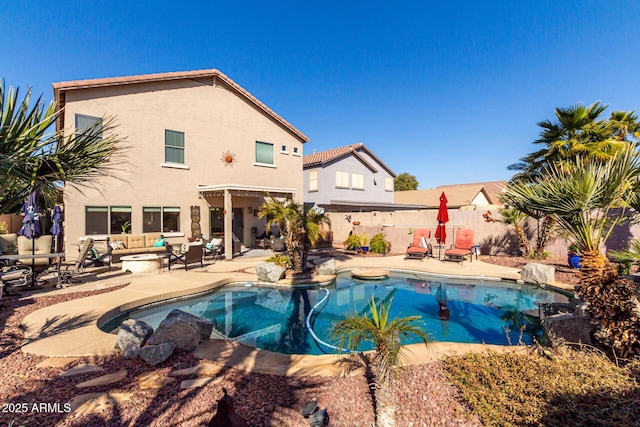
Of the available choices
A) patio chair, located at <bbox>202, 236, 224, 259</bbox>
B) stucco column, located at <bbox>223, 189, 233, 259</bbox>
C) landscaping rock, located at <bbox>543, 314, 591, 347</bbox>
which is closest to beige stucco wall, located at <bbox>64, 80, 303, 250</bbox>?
patio chair, located at <bbox>202, 236, 224, 259</bbox>

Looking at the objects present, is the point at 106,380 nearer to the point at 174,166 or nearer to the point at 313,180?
the point at 174,166

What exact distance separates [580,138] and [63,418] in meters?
17.2

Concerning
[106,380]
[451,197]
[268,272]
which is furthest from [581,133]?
[451,197]

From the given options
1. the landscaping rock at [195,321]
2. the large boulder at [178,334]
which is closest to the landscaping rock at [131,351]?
the large boulder at [178,334]

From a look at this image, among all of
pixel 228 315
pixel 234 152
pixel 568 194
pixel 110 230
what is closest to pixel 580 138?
pixel 568 194

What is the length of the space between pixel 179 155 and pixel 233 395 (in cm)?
1449

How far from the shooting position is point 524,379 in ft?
12.6

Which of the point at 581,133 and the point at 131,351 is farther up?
the point at 581,133

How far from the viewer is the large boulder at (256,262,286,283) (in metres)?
10.5

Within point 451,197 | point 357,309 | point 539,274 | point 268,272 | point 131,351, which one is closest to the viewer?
point 131,351

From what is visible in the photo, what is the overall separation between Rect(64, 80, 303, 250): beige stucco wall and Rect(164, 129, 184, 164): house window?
203 millimetres

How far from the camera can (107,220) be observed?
536 inches

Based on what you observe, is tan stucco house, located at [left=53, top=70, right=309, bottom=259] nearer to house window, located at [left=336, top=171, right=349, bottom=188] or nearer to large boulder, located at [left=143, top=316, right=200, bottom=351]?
house window, located at [left=336, top=171, right=349, bottom=188]

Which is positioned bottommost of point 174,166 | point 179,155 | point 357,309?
point 357,309
